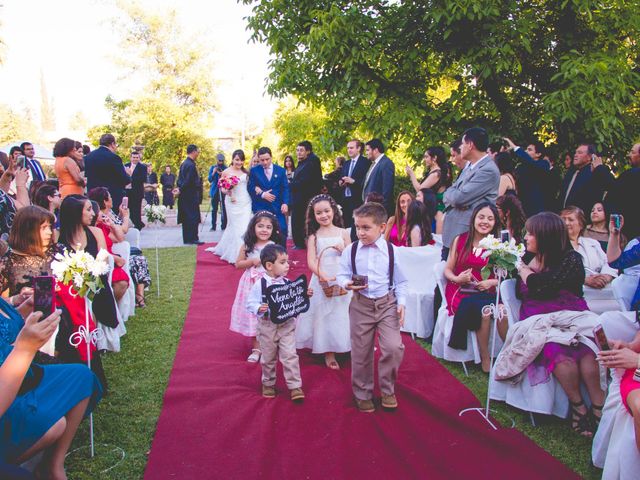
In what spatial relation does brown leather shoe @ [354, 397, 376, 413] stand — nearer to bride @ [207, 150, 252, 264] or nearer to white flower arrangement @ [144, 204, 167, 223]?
white flower arrangement @ [144, 204, 167, 223]

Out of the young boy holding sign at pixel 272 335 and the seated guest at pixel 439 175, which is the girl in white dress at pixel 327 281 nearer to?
the young boy holding sign at pixel 272 335

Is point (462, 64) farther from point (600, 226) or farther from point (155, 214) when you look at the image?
point (155, 214)

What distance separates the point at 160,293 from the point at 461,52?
660 cm

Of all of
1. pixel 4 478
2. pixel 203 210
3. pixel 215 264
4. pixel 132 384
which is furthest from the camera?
pixel 203 210

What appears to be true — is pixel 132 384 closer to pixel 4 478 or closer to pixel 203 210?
pixel 4 478

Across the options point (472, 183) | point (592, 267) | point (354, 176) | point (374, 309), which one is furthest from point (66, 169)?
point (592, 267)

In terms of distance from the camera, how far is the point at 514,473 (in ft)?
10.8

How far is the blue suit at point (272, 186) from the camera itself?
948cm

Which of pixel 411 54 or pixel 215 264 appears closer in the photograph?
pixel 411 54

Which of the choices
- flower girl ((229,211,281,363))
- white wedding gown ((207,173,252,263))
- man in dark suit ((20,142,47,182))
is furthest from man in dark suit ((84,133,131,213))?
flower girl ((229,211,281,363))

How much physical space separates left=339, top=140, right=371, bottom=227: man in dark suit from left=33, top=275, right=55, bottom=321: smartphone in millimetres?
7308

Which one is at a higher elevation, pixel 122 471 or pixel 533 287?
pixel 533 287

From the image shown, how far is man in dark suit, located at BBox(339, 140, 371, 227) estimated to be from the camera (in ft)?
32.1

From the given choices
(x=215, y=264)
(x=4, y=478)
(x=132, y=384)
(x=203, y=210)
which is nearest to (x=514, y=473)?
(x=4, y=478)
